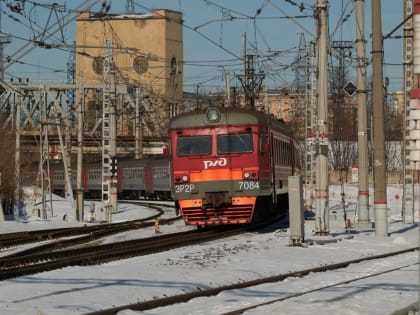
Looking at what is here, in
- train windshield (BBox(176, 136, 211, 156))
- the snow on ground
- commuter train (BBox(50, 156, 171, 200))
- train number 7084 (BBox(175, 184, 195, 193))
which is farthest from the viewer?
commuter train (BBox(50, 156, 171, 200))

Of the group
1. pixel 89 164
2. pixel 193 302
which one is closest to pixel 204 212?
pixel 193 302

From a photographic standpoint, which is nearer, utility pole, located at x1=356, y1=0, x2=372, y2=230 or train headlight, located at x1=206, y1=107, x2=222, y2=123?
train headlight, located at x1=206, y1=107, x2=222, y2=123

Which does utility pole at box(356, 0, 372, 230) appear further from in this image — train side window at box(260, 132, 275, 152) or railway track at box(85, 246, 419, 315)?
railway track at box(85, 246, 419, 315)

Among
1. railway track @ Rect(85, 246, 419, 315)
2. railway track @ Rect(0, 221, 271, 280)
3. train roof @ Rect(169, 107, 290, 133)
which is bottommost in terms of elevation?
railway track @ Rect(85, 246, 419, 315)

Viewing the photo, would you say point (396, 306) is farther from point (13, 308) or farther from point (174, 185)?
point (174, 185)

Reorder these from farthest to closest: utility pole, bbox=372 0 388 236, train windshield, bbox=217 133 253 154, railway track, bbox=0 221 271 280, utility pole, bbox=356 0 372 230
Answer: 1. utility pole, bbox=356 0 372 230
2. utility pole, bbox=372 0 388 236
3. train windshield, bbox=217 133 253 154
4. railway track, bbox=0 221 271 280

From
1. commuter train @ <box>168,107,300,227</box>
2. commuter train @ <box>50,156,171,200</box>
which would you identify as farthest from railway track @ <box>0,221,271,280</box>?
commuter train @ <box>50,156,171,200</box>

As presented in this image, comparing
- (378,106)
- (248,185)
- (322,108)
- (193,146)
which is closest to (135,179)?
(378,106)

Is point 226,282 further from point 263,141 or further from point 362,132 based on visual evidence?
point 362,132

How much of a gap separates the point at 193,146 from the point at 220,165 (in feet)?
3.34

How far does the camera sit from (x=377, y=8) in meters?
27.0

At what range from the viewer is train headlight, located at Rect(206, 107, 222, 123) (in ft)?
83.6

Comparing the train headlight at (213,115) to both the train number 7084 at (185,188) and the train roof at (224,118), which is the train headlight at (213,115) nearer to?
the train roof at (224,118)

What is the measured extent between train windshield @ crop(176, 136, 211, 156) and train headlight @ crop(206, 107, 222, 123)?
518 millimetres
